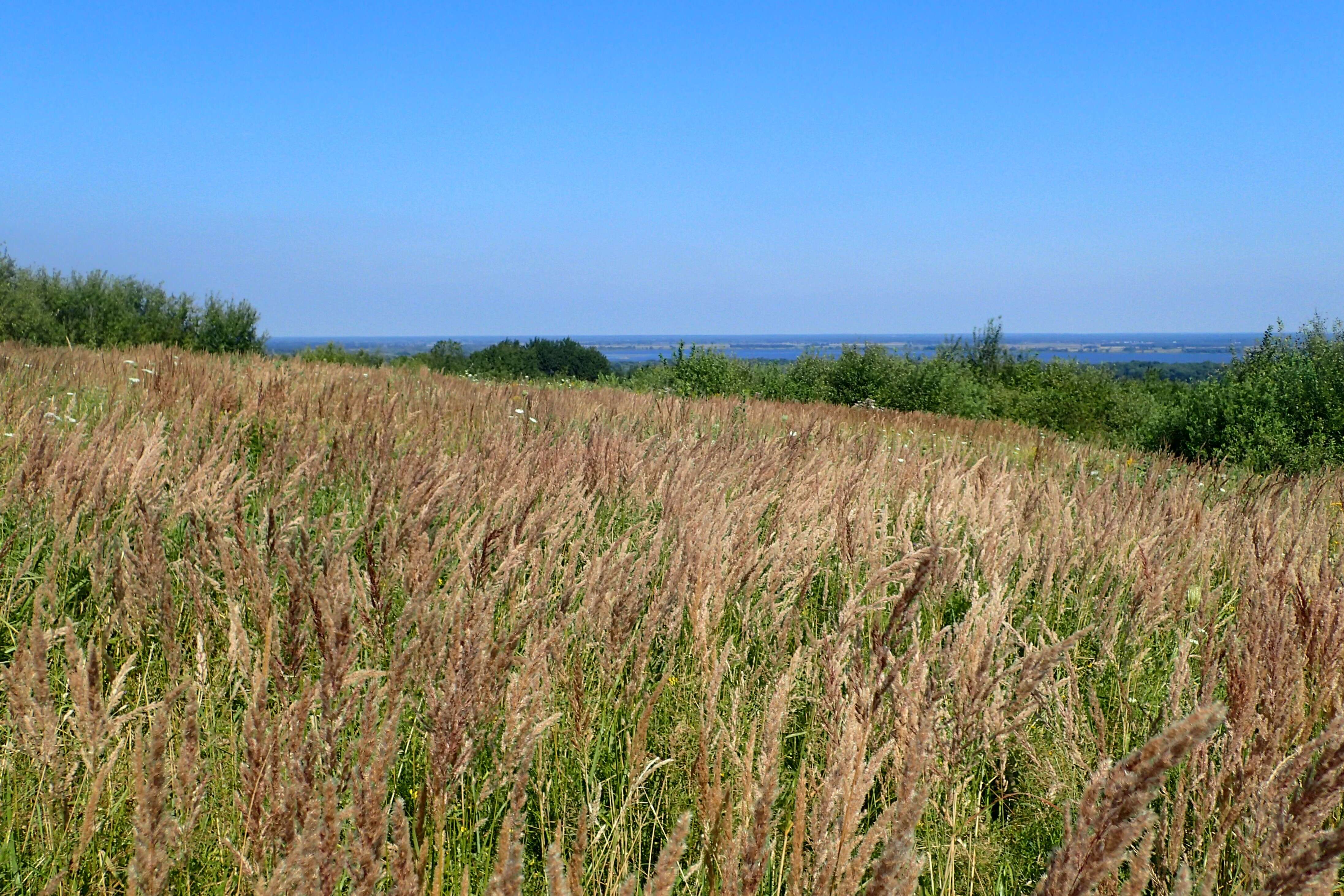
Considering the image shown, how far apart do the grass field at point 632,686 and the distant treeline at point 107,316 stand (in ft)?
125

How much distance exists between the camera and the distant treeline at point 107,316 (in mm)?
35188

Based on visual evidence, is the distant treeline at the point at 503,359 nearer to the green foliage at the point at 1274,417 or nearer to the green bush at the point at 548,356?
A: the green bush at the point at 548,356

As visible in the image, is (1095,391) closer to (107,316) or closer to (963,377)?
(963,377)

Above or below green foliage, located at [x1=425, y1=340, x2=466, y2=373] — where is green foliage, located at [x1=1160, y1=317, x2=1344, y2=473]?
below

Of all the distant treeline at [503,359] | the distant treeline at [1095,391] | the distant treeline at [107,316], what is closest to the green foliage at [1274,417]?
the distant treeline at [1095,391]

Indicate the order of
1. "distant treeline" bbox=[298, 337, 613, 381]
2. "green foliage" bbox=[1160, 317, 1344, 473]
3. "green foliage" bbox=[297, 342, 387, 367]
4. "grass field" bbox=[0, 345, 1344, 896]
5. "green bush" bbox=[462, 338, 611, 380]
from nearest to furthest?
"grass field" bbox=[0, 345, 1344, 896], "green foliage" bbox=[1160, 317, 1344, 473], "distant treeline" bbox=[298, 337, 613, 381], "green foliage" bbox=[297, 342, 387, 367], "green bush" bbox=[462, 338, 611, 380]

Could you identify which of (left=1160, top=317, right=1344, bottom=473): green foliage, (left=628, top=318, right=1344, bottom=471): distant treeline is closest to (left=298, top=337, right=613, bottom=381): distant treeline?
(left=628, top=318, right=1344, bottom=471): distant treeline

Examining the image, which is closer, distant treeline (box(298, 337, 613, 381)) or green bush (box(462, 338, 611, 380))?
distant treeline (box(298, 337, 613, 381))

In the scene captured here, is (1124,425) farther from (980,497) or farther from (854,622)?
(854,622)

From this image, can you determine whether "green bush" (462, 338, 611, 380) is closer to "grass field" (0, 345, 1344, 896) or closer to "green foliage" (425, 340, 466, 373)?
"green foliage" (425, 340, 466, 373)

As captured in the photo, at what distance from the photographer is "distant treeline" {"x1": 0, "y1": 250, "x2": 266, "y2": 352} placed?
3519 cm

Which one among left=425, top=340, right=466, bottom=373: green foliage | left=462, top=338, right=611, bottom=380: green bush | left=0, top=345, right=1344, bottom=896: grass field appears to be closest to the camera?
left=0, top=345, right=1344, bottom=896: grass field

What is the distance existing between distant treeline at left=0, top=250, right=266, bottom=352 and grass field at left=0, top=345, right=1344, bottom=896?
125 ft

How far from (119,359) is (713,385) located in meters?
17.2
